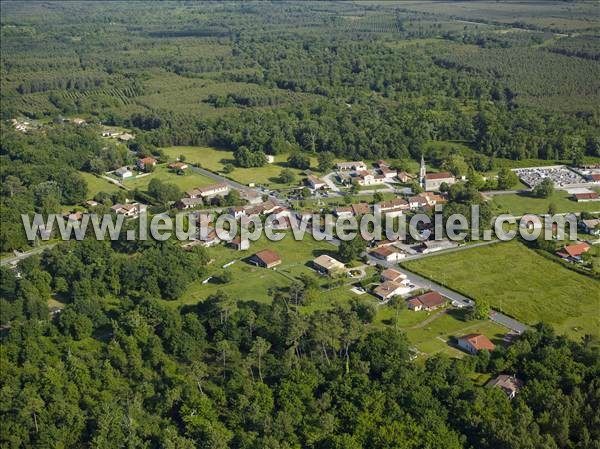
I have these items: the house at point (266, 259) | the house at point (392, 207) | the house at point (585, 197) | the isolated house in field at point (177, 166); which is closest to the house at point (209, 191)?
the isolated house in field at point (177, 166)

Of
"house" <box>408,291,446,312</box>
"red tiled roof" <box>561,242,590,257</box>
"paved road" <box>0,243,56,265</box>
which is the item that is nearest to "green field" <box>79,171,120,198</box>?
"paved road" <box>0,243,56,265</box>

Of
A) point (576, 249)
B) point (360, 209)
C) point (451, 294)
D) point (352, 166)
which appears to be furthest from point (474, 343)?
point (352, 166)

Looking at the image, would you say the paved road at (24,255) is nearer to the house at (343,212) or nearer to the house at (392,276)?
the house at (343,212)

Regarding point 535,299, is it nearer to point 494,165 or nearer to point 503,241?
point 503,241

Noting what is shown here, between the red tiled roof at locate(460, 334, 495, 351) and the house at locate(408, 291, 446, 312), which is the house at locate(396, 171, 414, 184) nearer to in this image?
the house at locate(408, 291, 446, 312)

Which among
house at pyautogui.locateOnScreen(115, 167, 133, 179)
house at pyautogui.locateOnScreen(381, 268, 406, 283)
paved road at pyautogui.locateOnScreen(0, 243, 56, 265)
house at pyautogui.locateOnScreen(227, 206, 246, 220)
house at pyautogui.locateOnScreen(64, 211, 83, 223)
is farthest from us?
house at pyautogui.locateOnScreen(115, 167, 133, 179)

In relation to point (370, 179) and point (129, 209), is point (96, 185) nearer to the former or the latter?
point (129, 209)

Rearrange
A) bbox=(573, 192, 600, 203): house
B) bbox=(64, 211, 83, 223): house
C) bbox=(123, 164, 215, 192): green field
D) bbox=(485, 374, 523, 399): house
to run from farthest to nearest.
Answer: bbox=(123, 164, 215, 192): green field
bbox=(573, 192, 600, 203): house
bbox=(64, 211, 83, 223): house
bbox=(485, 374, 523, 399): house

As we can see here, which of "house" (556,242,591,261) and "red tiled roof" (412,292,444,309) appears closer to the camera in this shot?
"red tiled roof" (412,292,444,309)
